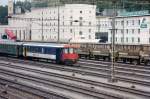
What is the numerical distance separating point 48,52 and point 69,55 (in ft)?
10.3

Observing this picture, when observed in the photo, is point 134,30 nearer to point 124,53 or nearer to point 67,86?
point 124,53

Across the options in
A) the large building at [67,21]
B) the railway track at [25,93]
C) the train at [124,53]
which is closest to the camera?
the railway track at [25,93]

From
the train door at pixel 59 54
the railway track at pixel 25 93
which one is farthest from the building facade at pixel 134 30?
the railway track at pixel 25 93

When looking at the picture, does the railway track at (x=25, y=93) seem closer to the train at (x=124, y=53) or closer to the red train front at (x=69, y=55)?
the red train front at (x=69, y=55)

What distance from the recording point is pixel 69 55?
4366cm

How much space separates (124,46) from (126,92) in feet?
90.5

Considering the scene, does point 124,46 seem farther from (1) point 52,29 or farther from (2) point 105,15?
(2) point 105,15

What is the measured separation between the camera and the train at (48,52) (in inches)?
1725

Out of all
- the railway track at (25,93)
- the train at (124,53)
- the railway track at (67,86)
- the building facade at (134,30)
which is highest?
the building facade at (134,30)

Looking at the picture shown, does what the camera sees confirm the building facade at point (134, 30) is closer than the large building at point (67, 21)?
Yes

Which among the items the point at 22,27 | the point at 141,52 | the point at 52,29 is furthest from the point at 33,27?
the point at 141,52

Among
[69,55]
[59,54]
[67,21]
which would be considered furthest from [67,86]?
[67,21]

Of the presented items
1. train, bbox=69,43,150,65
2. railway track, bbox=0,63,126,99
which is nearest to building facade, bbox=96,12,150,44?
train, bbox=69,43,150,65

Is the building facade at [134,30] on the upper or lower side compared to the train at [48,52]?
upper
